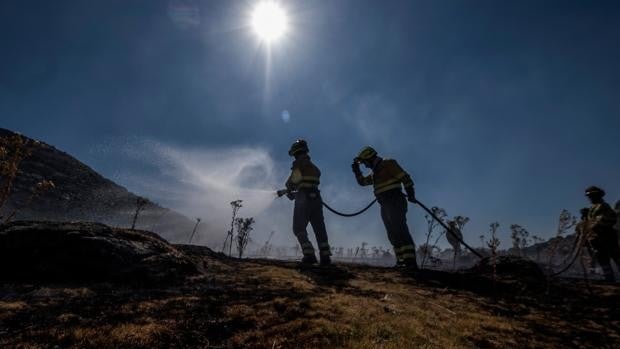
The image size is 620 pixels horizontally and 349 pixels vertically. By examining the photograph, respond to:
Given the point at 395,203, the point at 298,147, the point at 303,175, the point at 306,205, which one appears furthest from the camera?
the point at 298,147

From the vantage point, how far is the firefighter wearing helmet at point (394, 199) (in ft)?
27.8

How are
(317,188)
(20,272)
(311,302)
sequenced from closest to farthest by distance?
(311,302) → (20,272) → (317,188)

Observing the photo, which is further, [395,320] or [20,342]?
[395,320]

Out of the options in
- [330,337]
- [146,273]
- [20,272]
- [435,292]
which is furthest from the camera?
[435,292]

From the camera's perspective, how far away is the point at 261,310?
12.3 ft

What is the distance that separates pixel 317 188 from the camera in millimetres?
10117

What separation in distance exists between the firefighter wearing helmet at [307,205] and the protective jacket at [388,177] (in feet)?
6.38

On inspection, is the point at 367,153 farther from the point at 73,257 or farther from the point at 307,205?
the point at 73,257

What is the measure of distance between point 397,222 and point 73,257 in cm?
735

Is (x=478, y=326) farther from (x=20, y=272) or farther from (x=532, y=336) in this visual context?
(x=20, y=272)

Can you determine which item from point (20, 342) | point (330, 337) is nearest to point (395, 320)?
point (330, 337)

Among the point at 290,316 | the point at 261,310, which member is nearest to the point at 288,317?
the point at 290,316

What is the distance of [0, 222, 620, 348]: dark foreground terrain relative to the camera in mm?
2855

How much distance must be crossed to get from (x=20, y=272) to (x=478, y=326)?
259 inches
